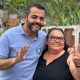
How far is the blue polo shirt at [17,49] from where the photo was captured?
365 centimetres

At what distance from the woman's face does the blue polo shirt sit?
132 millimetres

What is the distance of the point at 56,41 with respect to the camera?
12.4 feet

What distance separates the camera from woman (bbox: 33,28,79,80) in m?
3.64

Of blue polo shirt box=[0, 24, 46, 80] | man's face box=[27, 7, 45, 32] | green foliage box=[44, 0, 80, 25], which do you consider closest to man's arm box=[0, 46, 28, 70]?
blue polo shirt box=[0, 24, 46, 80]

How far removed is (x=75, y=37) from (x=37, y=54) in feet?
3.41

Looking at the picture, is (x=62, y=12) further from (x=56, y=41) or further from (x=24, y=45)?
(x=24, y=45)

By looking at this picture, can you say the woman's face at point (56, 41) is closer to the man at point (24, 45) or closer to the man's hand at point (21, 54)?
the man at point (24, 45)

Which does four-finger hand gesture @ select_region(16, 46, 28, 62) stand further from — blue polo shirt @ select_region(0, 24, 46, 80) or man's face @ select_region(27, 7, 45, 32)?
man's face @ select_region(27, 7, 45, 32)

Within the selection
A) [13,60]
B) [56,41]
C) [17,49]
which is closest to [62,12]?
[56,41]

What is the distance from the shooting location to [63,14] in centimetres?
770

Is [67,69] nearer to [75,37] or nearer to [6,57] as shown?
[6,57]

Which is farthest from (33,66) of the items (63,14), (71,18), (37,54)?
(63,14)

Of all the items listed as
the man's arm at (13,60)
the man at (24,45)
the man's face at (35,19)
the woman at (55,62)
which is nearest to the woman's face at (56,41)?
the woman at (55,62)

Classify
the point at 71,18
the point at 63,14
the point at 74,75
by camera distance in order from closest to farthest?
the point at 74,75, the point at 71,18, the point at 63,14
